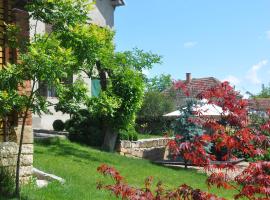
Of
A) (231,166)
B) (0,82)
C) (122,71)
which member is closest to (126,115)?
(122,71)

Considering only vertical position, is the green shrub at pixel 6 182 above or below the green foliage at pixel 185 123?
below

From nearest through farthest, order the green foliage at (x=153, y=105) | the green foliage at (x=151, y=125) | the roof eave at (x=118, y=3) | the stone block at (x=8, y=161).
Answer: the stone block at (x=8, y=161) → the roof eave at (x=118, y=3) → the green foliage at (x=151, y=125) → the green foliage at (x=153, y=105)

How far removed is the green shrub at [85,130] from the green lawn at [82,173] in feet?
4.99

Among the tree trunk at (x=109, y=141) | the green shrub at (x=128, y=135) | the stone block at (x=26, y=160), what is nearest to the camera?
the stone block at (x=26, y=160)

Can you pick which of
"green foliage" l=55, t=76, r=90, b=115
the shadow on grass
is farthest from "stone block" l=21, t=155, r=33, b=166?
the shadow on grass

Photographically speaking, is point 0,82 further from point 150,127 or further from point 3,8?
→ point 150,127

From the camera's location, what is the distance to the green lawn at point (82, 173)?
29.7ft

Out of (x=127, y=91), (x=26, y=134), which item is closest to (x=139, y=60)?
(x=127, y=91)

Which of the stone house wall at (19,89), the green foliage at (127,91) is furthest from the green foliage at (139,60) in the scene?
the stone house wall at (19,89)

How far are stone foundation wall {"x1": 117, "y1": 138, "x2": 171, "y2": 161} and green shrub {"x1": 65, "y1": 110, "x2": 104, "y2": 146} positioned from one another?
1.09m

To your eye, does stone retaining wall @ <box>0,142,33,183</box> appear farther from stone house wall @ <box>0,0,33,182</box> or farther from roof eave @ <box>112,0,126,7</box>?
roof eave @ <box>112,0,126,7</box>

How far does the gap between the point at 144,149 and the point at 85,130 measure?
135 inches

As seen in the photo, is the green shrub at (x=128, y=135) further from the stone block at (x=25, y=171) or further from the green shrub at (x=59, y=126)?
the stone block at (x=25, y=171)

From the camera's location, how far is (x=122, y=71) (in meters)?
18.5
